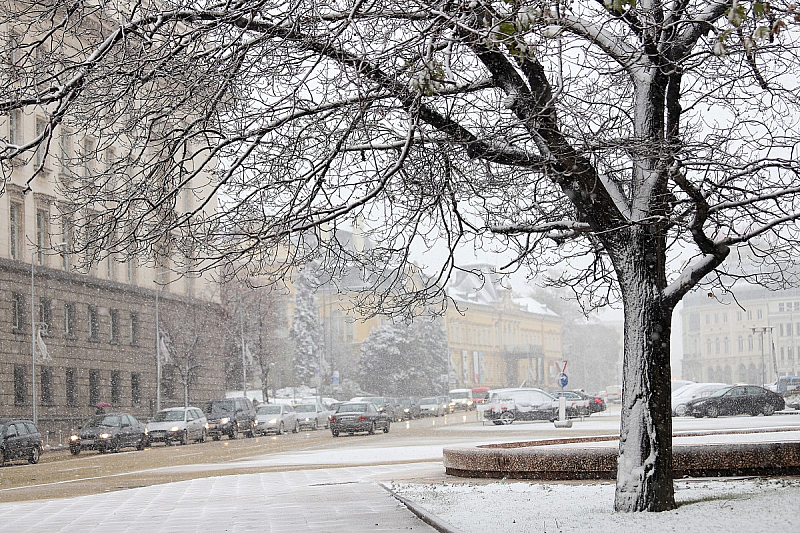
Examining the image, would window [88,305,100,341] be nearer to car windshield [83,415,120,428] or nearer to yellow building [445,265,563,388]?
car windshield [83,415,120,428]

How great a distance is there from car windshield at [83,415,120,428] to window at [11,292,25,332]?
27.2 feet

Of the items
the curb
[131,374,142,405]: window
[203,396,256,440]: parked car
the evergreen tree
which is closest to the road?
the curb

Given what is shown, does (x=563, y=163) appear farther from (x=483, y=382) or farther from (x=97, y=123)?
(x=483, y=382)

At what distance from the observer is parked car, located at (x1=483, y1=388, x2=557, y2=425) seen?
4834 centimetres

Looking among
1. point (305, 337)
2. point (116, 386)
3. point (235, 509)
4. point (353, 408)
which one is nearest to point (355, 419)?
point (353, 408)

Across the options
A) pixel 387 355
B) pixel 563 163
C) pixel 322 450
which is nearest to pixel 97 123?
pixel 563 163

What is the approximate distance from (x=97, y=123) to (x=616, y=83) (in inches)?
247

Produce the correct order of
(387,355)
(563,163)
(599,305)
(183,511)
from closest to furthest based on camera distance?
(563,163), (183,511), (599,305), (387,355)

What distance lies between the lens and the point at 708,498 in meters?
12.4

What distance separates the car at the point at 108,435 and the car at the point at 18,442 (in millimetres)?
4394

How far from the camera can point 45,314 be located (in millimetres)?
50031

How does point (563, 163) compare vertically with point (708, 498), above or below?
above

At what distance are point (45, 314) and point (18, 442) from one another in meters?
16.8

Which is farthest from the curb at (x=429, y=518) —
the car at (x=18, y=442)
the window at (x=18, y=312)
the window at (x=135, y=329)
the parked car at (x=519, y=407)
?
the window at (x=135, y=329)
